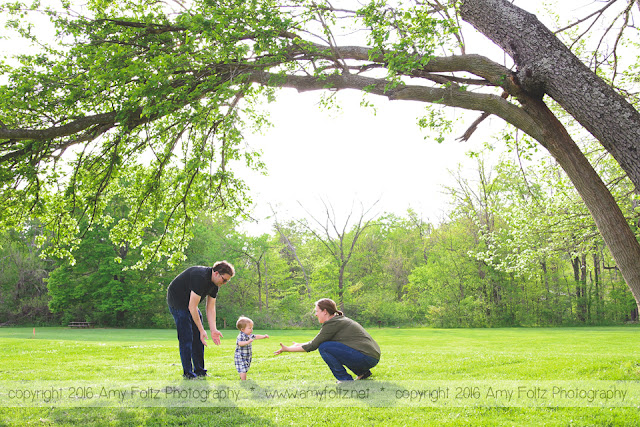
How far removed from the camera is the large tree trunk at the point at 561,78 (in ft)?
16.4

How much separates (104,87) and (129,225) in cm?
367

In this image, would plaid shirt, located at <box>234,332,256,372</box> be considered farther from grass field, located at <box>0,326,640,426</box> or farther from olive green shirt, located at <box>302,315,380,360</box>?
olive green shirt, located at <box>302,315,380,360</box>

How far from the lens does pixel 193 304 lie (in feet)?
21.0

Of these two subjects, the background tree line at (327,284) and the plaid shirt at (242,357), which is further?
the background tree line at (327,284)

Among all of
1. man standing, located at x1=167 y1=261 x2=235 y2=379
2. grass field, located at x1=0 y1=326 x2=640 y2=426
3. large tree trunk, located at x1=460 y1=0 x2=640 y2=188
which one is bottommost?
grass field, located at x1=0 y1=326 x2=640 y2=426

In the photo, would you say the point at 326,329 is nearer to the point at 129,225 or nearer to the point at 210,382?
the point at 210,382

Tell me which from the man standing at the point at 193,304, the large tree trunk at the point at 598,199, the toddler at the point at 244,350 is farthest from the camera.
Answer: the toddler at the point at 244,350

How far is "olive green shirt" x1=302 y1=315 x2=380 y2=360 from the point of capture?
6181 millimetres

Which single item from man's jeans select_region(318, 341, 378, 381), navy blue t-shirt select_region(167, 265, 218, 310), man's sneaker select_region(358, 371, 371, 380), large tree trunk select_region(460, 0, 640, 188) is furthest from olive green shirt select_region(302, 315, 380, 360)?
large tree trunk select_region(460, 0, 640, 188)

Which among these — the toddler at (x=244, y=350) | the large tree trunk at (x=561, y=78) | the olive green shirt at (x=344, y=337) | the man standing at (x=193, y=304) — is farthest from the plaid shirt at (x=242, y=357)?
the large tree trunk at (x=561, y=78)

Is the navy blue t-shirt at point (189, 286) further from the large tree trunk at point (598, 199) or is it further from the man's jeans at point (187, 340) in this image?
the large tree trunk at point (598, 199)

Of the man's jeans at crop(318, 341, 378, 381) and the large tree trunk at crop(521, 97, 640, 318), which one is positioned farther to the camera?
the man's jeans at crop(318, 341, 378, 381)

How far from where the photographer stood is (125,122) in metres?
6.87

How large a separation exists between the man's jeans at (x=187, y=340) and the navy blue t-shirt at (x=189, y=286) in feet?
0.42
